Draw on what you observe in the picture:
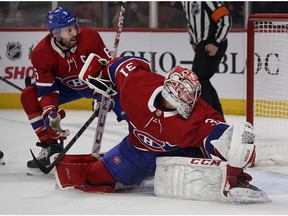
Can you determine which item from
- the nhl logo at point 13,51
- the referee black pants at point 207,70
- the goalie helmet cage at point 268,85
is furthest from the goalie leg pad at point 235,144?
the nhl logo at point 13,51

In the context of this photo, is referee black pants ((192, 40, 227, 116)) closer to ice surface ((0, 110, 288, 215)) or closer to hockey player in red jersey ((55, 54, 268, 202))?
ice surface ((0, 110, 288, 215))

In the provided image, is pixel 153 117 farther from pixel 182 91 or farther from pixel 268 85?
pixel 268 85

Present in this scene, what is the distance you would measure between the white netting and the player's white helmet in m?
1.21

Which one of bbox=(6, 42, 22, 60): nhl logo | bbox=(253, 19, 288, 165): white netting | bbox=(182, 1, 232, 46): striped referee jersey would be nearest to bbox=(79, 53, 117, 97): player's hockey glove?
bbox=(253, 19, 288, 165): white netting

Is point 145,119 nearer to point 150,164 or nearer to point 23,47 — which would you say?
point 150,164

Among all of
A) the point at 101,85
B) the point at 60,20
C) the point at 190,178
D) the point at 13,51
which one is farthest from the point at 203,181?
the point at 13,51

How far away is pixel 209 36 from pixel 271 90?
0.68 meters

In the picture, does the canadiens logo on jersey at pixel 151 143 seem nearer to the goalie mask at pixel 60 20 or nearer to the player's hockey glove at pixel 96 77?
the player's hockey glove at pixel 96 77

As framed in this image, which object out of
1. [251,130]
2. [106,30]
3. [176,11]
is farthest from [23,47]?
[251,130]

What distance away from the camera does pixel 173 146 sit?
12.3 ft

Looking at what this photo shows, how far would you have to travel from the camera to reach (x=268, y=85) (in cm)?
542

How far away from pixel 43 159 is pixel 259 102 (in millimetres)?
1294

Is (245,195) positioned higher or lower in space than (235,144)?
lower

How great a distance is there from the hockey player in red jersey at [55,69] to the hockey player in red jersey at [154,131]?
0.41m
